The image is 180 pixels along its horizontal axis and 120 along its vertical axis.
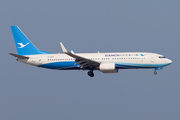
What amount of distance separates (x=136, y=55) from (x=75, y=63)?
10.3 metres

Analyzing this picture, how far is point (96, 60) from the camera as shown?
181ft

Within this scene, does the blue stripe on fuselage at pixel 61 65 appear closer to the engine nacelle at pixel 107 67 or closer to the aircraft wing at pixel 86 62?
the aircraft wing at pixel 86 62

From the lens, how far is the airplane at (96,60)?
5412 cm

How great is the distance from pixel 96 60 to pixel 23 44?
14310 millimetres

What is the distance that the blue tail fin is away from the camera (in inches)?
2330

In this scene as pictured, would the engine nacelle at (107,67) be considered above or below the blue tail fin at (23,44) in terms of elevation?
below

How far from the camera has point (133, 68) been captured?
179ft

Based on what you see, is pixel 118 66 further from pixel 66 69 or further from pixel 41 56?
pixel 41 56

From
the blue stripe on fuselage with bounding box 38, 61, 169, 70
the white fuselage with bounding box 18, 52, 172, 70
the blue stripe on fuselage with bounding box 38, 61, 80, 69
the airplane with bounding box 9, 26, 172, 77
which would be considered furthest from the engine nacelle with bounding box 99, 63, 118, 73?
the blue stripe on fuselage with bounding box 38, 61, 80, 69

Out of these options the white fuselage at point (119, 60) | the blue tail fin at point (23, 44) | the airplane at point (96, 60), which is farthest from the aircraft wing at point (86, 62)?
the blue tail fin at point (23, 44)

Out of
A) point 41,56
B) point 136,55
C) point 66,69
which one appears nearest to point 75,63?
point 66,69

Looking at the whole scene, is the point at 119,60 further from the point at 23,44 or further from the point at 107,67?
the point at 23,44

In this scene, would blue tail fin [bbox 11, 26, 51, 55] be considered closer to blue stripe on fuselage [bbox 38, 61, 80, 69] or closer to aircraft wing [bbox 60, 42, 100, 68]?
blue stripe on fuselage [bbox 38, 61, 80, 69]

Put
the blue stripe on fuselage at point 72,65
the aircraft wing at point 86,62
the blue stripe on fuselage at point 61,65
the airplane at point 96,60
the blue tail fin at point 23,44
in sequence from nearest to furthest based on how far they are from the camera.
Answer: the aircraft wing at point 86,62 < the airplane at point 96,60 < the blue stripe on fuselage at point 72,65 < the blue stripe on fuselage at point 61,65 < the blue tail fin at point 23,44
